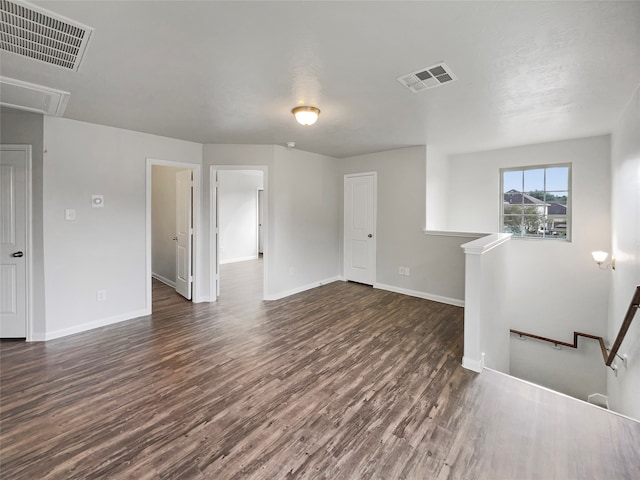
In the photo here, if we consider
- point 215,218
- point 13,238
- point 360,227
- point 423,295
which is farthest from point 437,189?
point 13,238

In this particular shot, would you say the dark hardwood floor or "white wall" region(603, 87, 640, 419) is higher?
"white wall" region(603, 87, 640, 419)

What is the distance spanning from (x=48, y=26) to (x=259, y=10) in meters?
1.24

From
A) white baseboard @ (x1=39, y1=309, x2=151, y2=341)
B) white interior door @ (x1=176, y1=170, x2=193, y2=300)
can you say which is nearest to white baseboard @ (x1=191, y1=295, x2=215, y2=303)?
white interior door @ (x1=176, y1=170, x2=193, y2=300)

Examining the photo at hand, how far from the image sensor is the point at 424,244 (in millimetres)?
4789

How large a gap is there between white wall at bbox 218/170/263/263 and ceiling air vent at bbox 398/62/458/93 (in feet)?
20.2

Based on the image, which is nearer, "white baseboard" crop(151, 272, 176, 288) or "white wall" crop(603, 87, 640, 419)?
"white wall" crop(603, 87, 640, 419)

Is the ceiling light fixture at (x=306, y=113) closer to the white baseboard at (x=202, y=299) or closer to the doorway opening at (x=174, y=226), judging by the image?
the doorway opening at (x=174, y=226)

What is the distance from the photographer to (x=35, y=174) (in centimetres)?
311

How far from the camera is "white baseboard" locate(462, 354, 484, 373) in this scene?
2.59m

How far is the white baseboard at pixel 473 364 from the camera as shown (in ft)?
8.49

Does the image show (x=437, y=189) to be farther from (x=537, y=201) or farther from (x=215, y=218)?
(x=215, y=218)

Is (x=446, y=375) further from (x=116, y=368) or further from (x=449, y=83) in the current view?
(x=116, y=368)

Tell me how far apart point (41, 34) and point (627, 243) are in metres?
5.03

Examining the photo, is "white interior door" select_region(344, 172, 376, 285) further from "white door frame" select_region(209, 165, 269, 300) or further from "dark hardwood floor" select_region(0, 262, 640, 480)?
"dark hardwood floor" select_region(0, 262, 640, 480)
